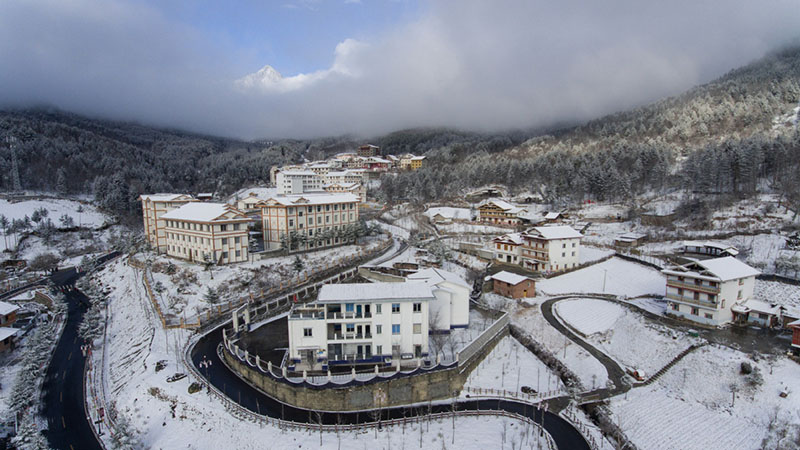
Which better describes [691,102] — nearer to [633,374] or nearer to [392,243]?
[392,243]

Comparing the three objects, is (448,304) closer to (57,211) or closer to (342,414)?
(342,414)

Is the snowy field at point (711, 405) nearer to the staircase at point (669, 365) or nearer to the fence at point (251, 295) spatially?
the staircase at point (669, 365)

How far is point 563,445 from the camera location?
17109 millimetres

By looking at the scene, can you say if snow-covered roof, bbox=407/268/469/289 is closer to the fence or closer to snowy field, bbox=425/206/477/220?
the fence

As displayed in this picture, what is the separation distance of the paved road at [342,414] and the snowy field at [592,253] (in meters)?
24.5

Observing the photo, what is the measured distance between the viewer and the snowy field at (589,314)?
90.9 feet

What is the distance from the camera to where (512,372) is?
2327 cm

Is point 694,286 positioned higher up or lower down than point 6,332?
higher up

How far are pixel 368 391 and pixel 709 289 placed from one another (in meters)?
23.3

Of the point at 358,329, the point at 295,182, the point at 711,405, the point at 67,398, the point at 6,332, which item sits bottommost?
the point at 67,398

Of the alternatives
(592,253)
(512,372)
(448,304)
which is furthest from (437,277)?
(592,253)

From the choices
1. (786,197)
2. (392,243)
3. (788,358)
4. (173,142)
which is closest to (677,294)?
(788,358)

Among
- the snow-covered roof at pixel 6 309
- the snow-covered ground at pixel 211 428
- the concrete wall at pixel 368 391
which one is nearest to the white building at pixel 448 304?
the concrete wall at pixel 368 391

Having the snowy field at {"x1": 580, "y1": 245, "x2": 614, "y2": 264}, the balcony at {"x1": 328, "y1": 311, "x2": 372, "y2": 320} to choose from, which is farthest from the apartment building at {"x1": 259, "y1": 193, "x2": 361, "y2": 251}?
the snowy field at {"x1": 580, "y1": 245, "x2": 614, "y2": 264}
